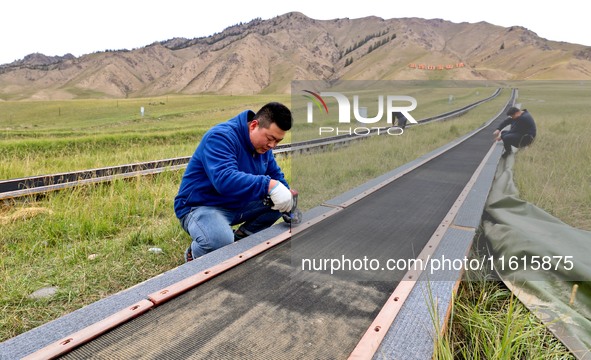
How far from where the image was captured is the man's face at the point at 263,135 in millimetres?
2943

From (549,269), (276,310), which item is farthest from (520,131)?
(276,310)

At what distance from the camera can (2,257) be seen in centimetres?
314

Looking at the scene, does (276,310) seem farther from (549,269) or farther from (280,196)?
(549,269)

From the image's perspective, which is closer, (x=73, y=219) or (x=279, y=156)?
(x=73, y=219)

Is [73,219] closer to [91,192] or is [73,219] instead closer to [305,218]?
[91,192]

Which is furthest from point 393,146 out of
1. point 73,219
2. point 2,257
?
point 2,257

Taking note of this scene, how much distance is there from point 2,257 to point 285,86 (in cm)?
11284

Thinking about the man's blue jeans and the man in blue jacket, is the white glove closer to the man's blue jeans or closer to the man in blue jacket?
the man in blue jacket

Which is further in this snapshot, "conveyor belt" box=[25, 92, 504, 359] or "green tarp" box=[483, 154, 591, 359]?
"green tarp" box=[483, 154, 591, 359]

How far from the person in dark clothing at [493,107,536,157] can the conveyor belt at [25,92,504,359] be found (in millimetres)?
4724

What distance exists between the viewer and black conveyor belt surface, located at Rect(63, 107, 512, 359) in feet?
5.45

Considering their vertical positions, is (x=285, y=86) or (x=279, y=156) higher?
(x=285, y=86)

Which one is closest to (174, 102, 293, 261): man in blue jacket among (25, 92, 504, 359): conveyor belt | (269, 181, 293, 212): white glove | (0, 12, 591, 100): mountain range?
(269, 181, 293, 212): white glove

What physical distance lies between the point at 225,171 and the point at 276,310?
124cm
